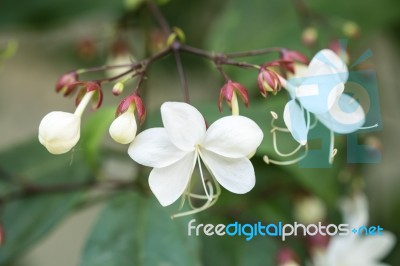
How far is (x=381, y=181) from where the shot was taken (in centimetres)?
156

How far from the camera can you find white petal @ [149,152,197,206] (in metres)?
0.54

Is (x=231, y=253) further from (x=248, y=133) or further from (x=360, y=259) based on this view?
(x=248, y=133)

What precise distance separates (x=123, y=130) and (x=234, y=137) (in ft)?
0.31

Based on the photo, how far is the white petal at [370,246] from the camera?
2.56 ft

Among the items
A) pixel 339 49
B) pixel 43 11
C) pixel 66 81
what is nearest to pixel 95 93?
pixel 66 81

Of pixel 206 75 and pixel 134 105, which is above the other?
pixel 206 75

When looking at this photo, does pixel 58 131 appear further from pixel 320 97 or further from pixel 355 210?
pixel 355 210

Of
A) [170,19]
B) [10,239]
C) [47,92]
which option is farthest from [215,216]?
[47,92]

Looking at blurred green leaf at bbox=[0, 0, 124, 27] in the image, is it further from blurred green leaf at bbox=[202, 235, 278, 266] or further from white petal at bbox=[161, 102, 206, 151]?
white petal at bbox=[161, 102, 206, 151]

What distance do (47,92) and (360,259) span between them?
1.21 m

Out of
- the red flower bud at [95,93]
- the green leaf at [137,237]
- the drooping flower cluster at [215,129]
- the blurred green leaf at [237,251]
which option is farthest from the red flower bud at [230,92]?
the blurred green leaf at [237,251]

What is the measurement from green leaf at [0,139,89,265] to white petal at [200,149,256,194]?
0.32m

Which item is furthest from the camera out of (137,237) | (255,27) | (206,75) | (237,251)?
(206,75)

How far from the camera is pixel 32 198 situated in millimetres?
866
